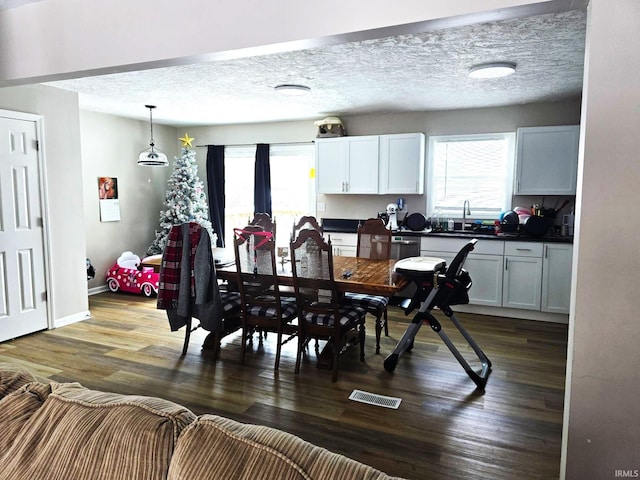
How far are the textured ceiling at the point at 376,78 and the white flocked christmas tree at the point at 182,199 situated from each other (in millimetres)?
823

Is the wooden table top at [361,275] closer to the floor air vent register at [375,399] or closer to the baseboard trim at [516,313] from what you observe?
the floor air vent register at [375,399]

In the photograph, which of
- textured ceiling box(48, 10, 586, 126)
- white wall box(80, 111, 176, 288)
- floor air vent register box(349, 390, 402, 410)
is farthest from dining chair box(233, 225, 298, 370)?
white wall box(80, 111, 176, 288)

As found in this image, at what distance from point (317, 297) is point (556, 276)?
2.96 meters

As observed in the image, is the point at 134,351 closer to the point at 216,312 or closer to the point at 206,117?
the point at 216,312

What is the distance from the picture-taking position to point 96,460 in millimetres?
963

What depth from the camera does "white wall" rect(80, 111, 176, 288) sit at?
19.6 feet

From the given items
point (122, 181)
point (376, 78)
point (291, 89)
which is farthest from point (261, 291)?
point (122, 181)

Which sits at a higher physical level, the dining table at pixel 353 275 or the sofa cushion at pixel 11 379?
the sofa cushion at pixel 11 379

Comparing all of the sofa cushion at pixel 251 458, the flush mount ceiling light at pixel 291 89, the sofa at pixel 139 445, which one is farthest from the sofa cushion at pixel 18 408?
the flush mount ceiling light at pixel 291 89

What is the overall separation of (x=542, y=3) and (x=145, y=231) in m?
6.45

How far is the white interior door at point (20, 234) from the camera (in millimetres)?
4020

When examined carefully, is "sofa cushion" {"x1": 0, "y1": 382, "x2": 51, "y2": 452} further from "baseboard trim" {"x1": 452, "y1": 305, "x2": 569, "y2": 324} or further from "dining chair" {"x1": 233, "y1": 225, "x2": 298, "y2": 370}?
"baseboard trim" {"x1": 452, "y1": 305, "x2": 569, "y2": 324}

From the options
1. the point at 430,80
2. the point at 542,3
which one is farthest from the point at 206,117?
the point at 542,3

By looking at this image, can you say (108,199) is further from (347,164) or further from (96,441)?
(96,441)
